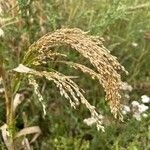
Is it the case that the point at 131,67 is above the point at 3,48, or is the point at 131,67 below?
below

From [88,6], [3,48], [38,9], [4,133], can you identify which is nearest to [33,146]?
[4,133]

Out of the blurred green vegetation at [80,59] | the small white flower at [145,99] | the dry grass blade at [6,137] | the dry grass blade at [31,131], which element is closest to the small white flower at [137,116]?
the blurred green vegetation at [80,59]

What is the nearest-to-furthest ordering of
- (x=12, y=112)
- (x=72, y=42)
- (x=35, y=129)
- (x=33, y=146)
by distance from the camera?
1. (x=72, y=42)
2. (x=12, y=112)
3. (x=35, y=129)
4. (x=33, y=146)

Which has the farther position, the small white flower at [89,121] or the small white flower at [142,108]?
the small white flower at [142,108]

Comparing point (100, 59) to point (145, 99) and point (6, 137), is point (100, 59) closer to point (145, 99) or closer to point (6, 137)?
point (6, 137)

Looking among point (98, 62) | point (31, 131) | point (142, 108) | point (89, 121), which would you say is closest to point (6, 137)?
point (31, 131)

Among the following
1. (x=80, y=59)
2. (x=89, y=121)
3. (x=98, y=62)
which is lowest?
(x=89, y=121)

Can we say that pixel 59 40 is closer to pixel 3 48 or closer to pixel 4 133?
pixel 4 133

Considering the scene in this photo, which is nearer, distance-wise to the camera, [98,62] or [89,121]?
[98,62]

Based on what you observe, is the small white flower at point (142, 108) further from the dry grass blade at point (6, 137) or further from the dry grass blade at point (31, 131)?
the dry grass blade at point (6, 137)
